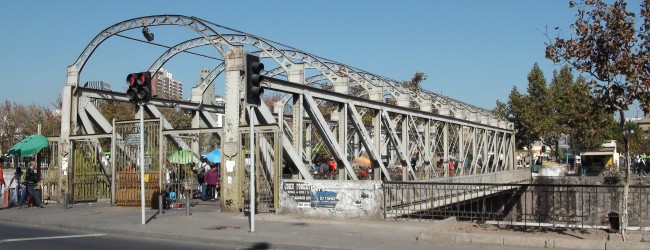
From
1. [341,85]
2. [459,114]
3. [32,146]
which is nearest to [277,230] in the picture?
[341,85]

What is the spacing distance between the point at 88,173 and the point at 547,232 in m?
16.7

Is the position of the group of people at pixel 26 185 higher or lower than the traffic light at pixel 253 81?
lower

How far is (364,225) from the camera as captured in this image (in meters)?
15.8

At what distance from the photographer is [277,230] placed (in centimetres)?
1511

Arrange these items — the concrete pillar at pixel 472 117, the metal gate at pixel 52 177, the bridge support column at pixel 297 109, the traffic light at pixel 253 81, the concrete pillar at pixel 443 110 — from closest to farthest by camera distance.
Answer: the traffic light at pixel 253 81, the bridge support column at pixel 297 109, the metal gate at pixel 52 177, the concrete pillar at pixel 443 110, the concrete pillar at pixel 472 117

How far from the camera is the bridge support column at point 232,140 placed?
18938mm

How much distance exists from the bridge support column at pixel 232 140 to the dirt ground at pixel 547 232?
6.86 meters

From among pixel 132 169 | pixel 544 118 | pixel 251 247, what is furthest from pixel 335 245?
pixel 544 118

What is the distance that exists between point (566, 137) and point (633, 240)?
5276cm

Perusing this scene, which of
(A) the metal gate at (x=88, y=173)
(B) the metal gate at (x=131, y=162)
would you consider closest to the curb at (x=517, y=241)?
(B) the metal gate at (x=131, y=162)

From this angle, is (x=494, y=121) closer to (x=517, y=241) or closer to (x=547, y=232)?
(x=547, y=232)

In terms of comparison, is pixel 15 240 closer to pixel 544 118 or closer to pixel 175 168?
pixel 175 168

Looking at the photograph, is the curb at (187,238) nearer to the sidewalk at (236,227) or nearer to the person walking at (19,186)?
the sidewalk at (236,227)

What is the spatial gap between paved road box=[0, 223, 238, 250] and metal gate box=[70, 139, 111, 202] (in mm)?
7716
